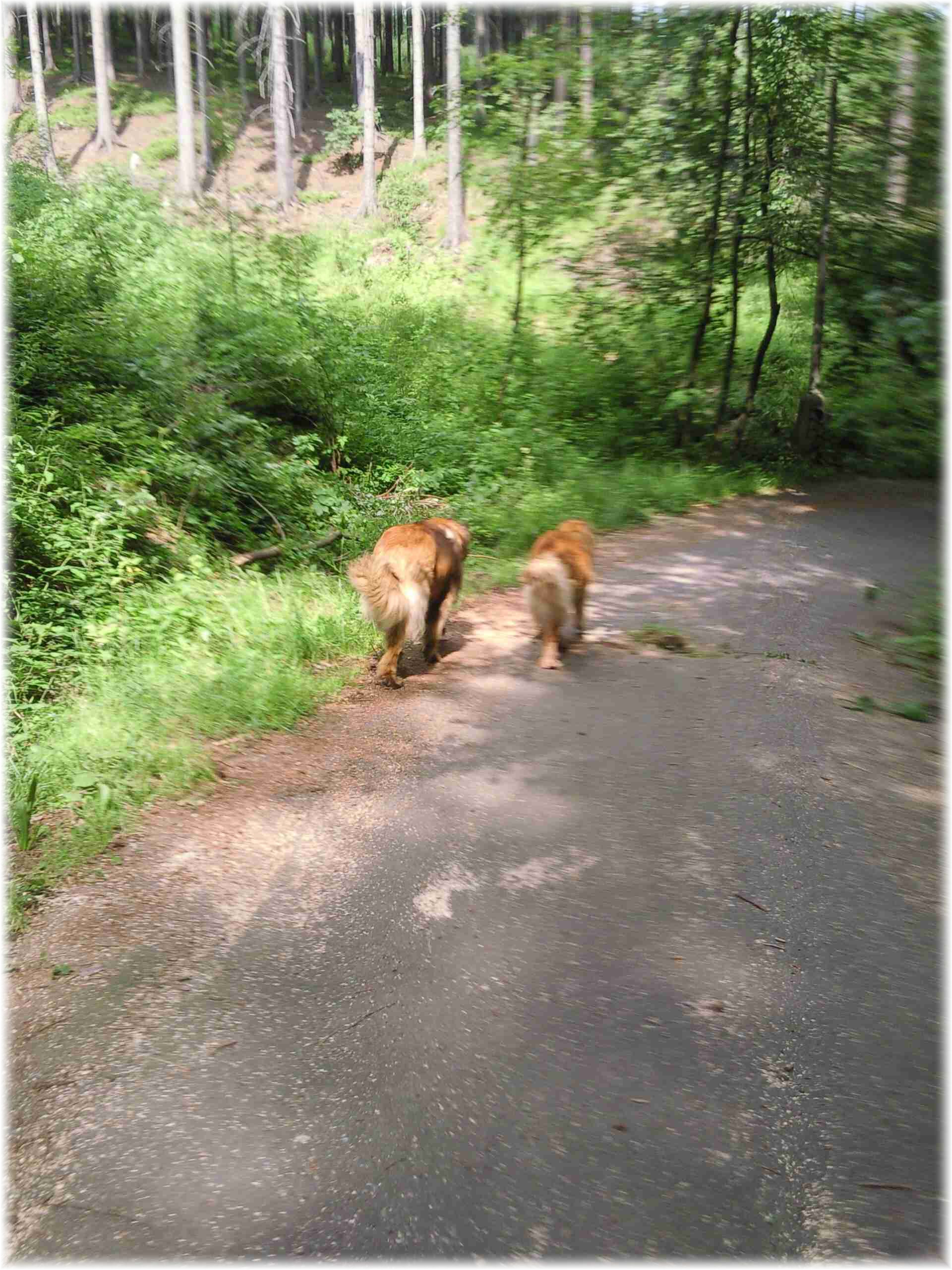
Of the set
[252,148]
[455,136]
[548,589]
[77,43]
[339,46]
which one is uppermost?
A: [339,46]

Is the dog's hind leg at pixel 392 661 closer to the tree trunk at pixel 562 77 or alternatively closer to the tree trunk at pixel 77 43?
the tree trunk at pixel 562 77

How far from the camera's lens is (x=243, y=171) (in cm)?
3975

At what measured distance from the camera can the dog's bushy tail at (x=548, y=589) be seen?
612 centimetres

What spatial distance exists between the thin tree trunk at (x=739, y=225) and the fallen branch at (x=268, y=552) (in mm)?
7707

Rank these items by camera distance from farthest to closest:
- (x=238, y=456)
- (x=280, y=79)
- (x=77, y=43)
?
(x=77, y=43)
(x=280, y=79)
(x=238, y=456)

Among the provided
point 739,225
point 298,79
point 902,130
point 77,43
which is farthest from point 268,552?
point 77,43

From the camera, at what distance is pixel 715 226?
12531 millimetres

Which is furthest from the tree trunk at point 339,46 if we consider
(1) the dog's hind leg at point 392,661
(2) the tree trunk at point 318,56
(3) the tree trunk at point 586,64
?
(1) the dog's hind leg at point 392,661

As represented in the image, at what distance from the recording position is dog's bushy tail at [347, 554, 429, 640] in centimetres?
569

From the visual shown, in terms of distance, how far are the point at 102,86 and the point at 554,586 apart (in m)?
40.6

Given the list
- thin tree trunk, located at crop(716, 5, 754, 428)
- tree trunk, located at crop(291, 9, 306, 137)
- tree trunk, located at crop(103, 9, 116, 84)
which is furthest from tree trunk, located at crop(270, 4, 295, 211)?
tree trunk, located at crop(103, 9, 116, 84)

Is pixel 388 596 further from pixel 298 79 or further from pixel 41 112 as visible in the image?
pixel 298 79

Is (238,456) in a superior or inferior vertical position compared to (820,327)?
inferior

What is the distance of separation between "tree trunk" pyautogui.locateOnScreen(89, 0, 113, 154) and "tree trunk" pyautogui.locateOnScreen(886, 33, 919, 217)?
3242 cm
